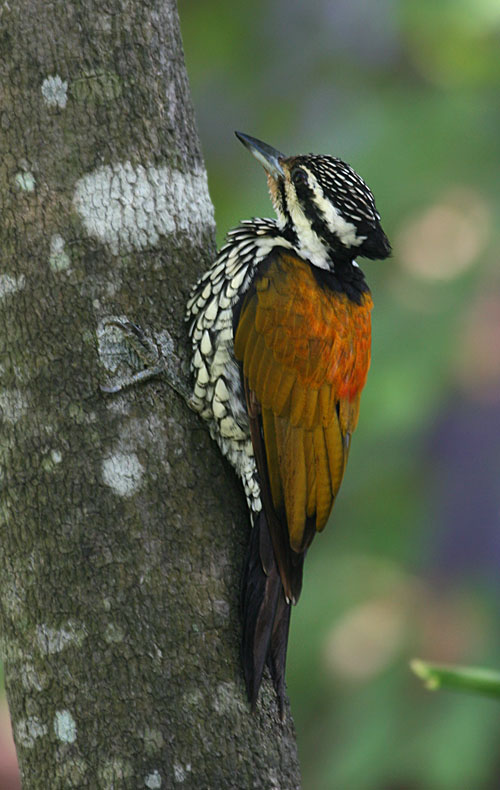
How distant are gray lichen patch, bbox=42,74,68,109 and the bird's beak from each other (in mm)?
755

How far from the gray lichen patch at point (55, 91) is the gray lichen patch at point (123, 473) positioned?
81cm

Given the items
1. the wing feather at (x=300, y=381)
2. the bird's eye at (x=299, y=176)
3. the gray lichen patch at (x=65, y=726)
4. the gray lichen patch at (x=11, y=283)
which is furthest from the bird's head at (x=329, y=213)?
the gray lichen patch at (x=65, y=726)

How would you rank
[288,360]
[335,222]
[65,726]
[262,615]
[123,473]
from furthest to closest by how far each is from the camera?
1. [335,222]
2. [288,360]
3. [262,615]
4. [123,473]
5. [65,726]

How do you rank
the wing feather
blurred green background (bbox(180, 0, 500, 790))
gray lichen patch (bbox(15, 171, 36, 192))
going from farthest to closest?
blurred green background (bbox(180, 0, 500, 790)), the wing feather, gray lichen patch (bbox(15, 171, 36, 192))

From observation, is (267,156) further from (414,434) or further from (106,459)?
(414,434)

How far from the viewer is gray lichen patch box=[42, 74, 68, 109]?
2.29 m

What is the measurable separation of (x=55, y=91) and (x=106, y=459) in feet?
2.78

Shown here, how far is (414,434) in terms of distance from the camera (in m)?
5.00

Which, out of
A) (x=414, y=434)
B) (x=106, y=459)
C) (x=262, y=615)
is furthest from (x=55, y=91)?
(x=414, y=434)

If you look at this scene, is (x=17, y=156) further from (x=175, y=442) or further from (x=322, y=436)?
(x=322, y=436)

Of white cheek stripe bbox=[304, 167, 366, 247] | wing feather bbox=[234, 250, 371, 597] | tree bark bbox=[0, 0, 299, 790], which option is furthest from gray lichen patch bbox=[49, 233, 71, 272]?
white cheek stripe bbox=[304, 167, 366, 247]

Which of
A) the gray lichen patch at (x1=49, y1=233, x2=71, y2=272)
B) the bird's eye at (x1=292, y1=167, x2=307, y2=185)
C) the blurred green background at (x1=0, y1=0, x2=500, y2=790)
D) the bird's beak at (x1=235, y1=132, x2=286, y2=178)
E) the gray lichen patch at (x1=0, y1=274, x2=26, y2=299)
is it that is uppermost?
the bird's beak at (x1=235, y1=132, x2=286, y2=178)

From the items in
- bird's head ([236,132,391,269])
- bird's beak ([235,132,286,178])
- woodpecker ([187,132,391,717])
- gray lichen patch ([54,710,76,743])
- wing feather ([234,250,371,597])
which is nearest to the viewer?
gray lichen patch ([54,710,76,743])

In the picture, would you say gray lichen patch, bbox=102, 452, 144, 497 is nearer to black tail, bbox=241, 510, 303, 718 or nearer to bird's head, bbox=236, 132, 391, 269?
black tail, bbox=241, 510, 303, 718
